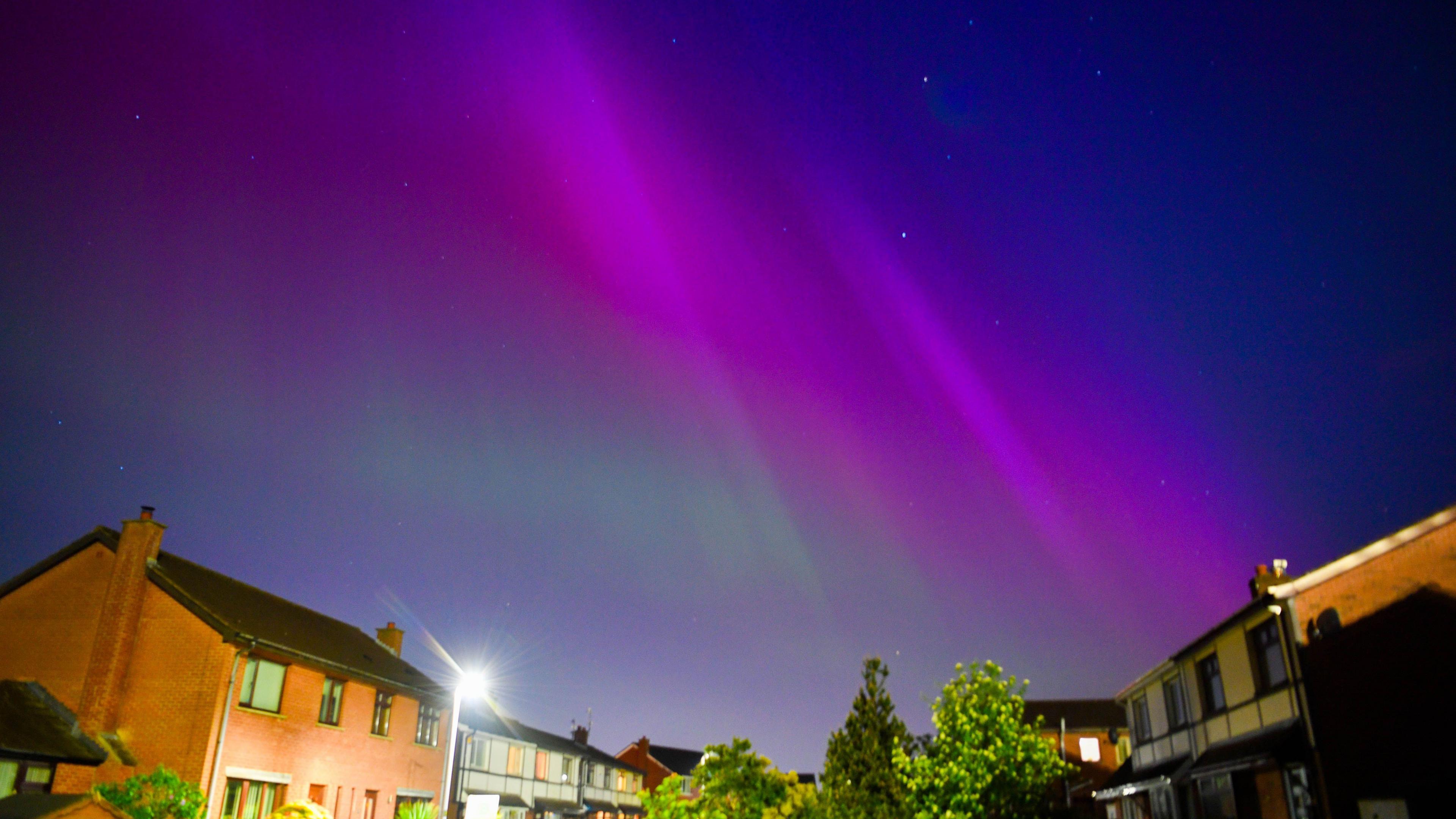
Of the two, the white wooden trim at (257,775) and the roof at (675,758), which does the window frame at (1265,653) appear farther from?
the roof at (675,758)

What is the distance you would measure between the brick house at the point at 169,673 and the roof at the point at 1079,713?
5412 centimetres

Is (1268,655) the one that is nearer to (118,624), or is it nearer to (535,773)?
(118,624)

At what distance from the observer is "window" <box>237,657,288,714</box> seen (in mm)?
29938

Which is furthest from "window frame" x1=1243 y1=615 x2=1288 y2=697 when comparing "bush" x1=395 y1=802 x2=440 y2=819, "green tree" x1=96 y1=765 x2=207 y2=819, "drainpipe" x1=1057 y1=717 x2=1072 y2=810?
"green tree" x1=96 y1=765 x2=207 y2=819

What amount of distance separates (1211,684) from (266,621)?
32.9 meters

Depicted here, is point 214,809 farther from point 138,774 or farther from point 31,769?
point 31,769

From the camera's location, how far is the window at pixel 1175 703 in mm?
30859

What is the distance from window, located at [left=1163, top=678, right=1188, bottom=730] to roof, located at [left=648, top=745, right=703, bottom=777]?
73.1 meters

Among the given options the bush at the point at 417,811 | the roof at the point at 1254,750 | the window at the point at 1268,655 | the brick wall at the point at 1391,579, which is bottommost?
the bush at the point at 417,811

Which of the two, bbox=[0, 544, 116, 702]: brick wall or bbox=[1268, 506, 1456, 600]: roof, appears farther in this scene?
bbox=[0, 544, 116, 702]: brick wall

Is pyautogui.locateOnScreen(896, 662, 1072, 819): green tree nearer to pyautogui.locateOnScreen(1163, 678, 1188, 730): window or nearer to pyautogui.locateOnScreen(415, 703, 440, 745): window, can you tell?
pyautogui.locateOnScreen(1163, 678, 1188, 730): window

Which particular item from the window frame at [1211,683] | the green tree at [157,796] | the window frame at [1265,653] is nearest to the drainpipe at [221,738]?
the green tree at [157,796]

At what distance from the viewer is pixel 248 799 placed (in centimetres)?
2931

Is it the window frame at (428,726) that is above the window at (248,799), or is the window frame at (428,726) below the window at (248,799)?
above
